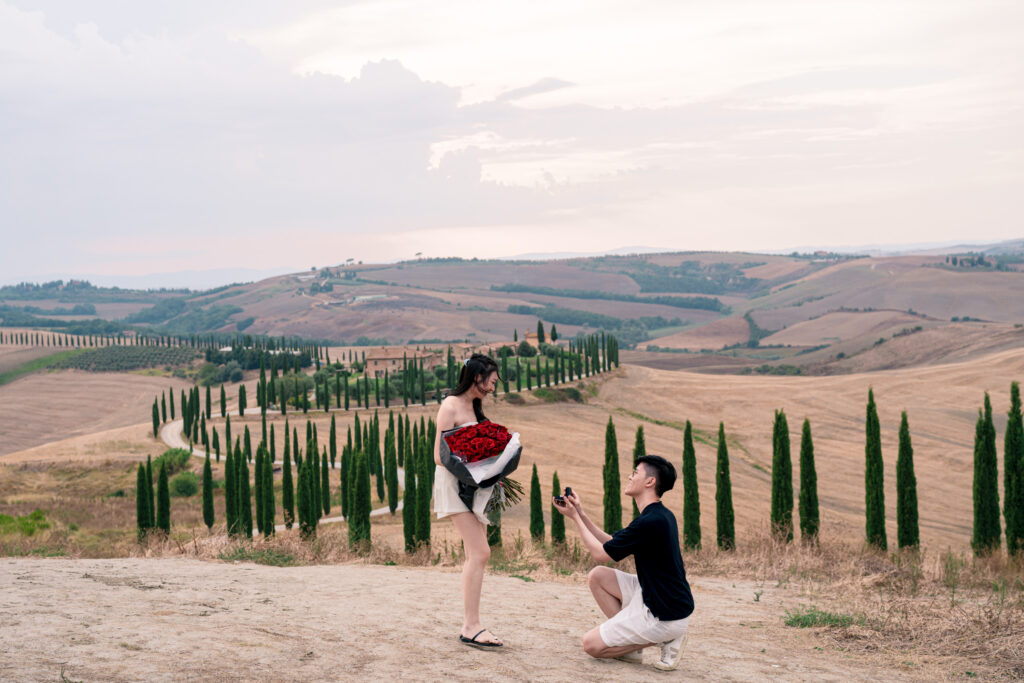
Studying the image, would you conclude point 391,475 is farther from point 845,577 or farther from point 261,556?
Answer: point 845,577

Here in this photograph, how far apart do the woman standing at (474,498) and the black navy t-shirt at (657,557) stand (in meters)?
1.39

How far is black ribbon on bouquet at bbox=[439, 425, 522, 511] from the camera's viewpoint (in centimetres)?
854

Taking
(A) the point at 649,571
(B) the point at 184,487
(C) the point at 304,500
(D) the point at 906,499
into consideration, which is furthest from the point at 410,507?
(B) the point at 184,487

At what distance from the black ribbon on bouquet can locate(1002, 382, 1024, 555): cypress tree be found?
25055 millimetres

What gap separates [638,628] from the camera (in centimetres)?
825

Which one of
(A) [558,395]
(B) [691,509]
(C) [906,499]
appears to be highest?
(C) [906,499]

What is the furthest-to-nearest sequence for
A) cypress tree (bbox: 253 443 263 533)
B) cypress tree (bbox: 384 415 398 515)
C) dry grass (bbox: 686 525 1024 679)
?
cypress tree (bbox: 384 415 398 515) < cypress tree (bbox: 253 443 263 533) < dry grass (bbox: 686 525 1024 679)

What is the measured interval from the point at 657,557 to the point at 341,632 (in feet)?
12.1

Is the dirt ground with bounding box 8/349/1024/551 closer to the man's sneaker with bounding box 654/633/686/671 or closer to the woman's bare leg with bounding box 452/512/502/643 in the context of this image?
the man's sneaker with bounding box 654/633/686/671

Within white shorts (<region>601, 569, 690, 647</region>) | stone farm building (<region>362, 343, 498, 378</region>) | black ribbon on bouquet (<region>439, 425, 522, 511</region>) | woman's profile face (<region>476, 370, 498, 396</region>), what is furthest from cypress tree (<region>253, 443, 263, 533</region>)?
stone farm building (<region>362, 343, 498, 378</region>)

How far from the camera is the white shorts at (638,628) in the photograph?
325 inches

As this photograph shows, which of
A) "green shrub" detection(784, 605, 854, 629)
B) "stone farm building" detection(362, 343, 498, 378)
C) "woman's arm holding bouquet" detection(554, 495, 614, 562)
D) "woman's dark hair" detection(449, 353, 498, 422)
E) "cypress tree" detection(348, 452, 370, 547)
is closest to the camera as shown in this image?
"woman's arm holding bouquet" detection(554, 495, 614, 562)

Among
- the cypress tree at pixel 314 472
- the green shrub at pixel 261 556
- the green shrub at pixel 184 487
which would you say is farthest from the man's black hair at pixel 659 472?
the green shrub at pixel 184 487

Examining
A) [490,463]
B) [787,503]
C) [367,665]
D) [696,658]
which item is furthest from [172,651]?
[787,503]
